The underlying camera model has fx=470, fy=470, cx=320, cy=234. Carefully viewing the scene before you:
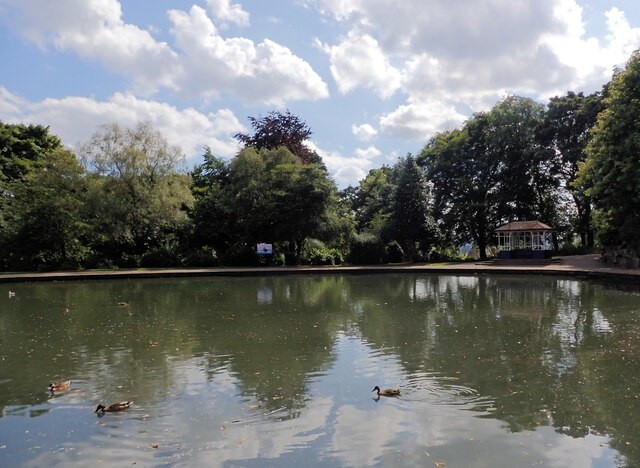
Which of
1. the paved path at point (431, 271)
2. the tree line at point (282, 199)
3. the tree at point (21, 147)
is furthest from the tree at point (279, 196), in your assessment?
the tree at point (21, 147)

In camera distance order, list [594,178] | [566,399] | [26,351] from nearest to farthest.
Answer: [566,399] → [26,351] → [594,178]

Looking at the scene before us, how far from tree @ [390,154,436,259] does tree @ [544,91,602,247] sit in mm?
9136

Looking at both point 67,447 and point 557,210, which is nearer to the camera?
point 67,447

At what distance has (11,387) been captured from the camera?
6262mm

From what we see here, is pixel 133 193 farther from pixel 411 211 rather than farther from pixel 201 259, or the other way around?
pixel 411 211

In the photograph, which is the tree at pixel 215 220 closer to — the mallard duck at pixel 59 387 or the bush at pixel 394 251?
the bush at pixel 394 251

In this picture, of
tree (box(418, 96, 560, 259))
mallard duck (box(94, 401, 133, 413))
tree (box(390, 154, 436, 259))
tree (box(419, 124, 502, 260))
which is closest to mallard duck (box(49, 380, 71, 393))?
mallard duck (box(94, 401, 133, 413))

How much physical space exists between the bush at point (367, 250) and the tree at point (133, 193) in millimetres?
11388

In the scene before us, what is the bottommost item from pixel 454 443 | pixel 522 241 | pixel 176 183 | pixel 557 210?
pixel 454 443

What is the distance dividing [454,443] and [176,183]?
93.9 ft

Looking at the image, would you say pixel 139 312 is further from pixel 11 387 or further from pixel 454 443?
pixel 454 443

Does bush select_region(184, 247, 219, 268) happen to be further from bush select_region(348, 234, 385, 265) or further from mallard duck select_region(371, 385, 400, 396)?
mallard duck select_region(371, 385, 400, 396)

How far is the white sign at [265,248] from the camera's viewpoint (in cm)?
2904

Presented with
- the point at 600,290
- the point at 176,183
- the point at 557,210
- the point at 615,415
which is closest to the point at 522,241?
the point at 557,210
